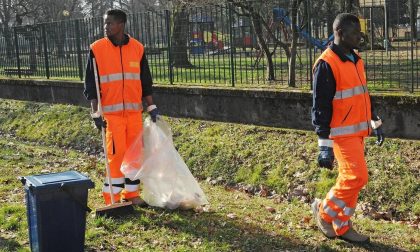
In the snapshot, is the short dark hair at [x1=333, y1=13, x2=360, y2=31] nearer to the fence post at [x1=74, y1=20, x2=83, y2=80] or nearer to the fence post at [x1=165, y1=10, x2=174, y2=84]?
the fence post at [x1=165, y1=10, x2=174, y2=84]

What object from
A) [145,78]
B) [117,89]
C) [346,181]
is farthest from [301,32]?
[346,181]

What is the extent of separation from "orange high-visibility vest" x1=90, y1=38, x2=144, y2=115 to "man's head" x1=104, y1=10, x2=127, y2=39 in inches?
4.7

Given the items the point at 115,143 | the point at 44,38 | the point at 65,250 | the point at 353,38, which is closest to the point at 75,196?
the point at 65,250

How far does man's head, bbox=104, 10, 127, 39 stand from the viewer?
6.01 meters

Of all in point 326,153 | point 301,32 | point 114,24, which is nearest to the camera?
point 326,153

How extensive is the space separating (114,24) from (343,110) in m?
2.61

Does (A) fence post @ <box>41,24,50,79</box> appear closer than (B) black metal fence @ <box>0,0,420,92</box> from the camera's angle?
No

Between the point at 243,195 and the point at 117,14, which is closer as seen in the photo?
the point at 117,14

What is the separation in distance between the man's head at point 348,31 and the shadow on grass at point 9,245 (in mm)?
3367

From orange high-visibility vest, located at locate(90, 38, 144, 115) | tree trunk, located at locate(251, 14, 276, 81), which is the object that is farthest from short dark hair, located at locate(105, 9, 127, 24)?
tree trunk, located at locate(251, 14, 276, 81)

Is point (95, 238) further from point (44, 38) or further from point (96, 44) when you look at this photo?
point (44, 38)

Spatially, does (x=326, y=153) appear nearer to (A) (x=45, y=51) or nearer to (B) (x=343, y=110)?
(B) (x=343, y=110)

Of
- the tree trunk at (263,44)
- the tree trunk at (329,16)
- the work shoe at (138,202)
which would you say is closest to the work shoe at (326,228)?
the work shoe at (138,202)

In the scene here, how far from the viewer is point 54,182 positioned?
179 inches
